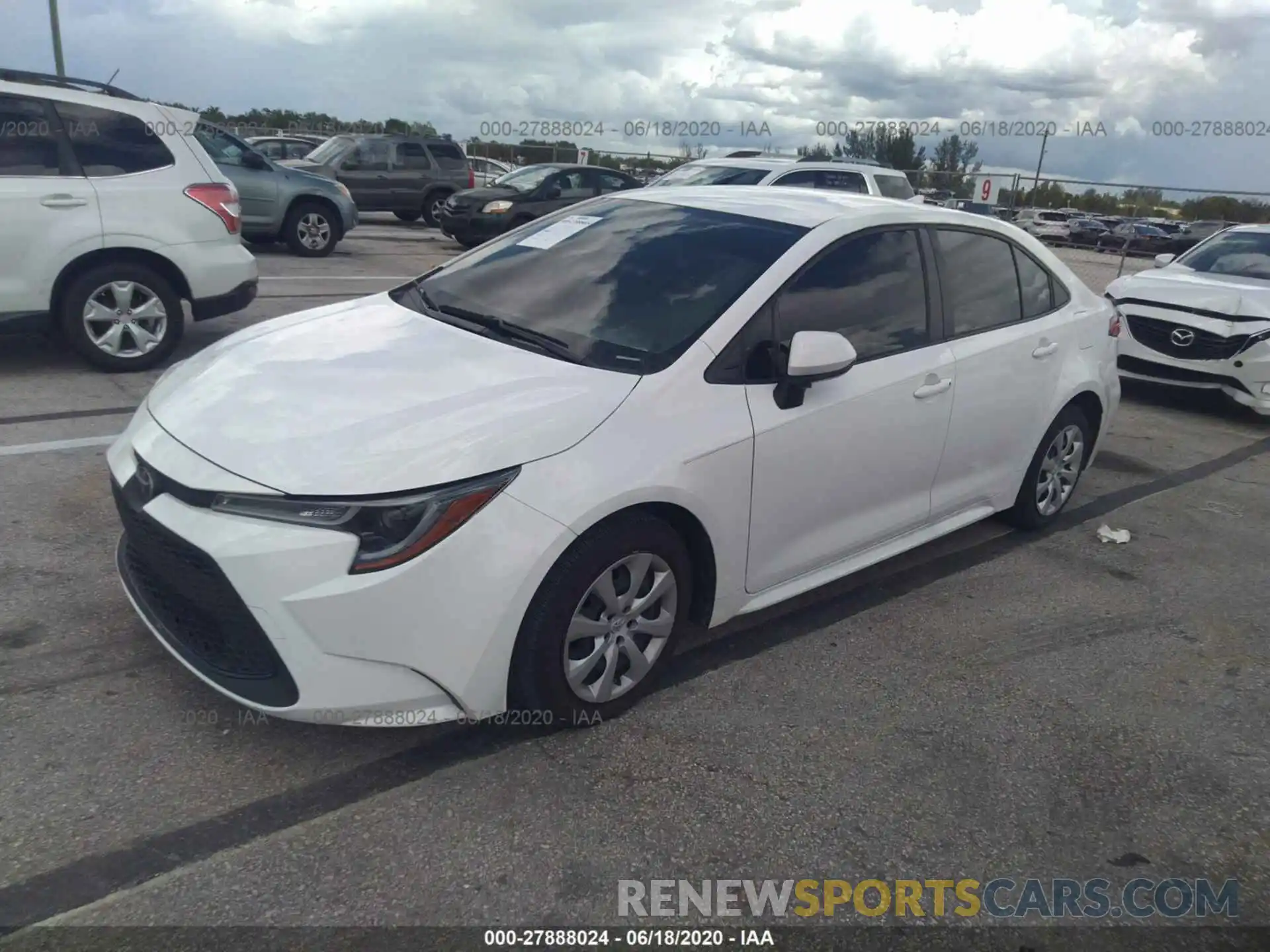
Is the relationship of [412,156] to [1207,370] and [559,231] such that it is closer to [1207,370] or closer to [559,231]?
[1207,370]

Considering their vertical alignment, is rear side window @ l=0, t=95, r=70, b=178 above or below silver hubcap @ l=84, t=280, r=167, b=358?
above

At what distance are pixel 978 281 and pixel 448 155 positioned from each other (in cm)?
1603

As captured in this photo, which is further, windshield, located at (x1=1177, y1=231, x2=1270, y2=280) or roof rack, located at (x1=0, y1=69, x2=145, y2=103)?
windshield, located at (x1=1177, y1=231, x2=1270, y2=280)

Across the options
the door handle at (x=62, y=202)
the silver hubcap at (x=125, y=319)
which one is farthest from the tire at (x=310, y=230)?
the door handle at (x=62, y=202)

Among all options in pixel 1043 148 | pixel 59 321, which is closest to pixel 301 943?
pixel 59 321

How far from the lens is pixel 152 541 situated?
115 inches

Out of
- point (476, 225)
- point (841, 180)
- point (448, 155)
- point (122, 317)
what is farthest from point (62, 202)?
point (448, 155)

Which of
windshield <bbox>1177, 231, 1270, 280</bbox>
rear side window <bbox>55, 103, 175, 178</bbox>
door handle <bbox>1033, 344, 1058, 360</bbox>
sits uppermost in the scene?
rear side window <bbox>55, 103, 175, 178</bbox>

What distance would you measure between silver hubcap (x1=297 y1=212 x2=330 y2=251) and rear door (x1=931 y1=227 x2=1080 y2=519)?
10.9m

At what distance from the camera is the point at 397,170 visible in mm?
18422

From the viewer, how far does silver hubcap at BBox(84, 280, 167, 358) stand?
21.8ft

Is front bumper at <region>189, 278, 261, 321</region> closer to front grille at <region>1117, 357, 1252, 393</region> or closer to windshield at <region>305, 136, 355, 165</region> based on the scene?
front grille at <region>1117, 357, 1252, 393</region>

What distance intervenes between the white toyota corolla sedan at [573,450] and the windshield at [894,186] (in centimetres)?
888

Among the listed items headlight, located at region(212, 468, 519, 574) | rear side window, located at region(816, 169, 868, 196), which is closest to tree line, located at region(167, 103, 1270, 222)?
rear side window, located at region(816, 169, 868, 196)
